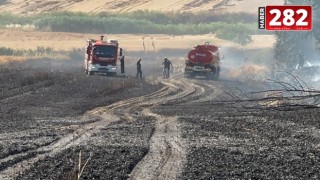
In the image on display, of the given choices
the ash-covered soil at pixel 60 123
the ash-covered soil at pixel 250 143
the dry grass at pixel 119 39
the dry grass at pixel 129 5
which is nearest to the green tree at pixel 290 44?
the dry grass at pixel 119 39

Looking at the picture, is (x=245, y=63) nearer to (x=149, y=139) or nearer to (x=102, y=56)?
(x=102, y=56)

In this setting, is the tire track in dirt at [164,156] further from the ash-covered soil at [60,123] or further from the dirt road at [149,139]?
the ash-covered soil at [60,123]

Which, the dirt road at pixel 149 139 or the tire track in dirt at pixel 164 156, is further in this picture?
the dirt road at pixel 149 139

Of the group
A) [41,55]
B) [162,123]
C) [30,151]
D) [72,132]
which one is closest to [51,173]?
[30,151]

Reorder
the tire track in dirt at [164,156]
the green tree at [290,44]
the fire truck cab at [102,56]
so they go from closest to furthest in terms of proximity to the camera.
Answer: the tire track in dirt at [164,156], the fire truck cab at [102,56], the green tree at [290,44]

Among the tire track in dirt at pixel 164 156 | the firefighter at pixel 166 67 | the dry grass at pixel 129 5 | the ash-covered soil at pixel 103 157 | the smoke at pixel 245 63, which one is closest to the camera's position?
the ash-covered soil at pixel 103 157

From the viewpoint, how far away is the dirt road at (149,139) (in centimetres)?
1357

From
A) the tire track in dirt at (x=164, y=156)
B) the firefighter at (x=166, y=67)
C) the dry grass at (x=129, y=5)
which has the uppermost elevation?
the dry grass at (x=129, y=5)

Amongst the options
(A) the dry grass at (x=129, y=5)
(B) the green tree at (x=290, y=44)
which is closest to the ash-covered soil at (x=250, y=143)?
(B) the green tree at (x=290, y=44)

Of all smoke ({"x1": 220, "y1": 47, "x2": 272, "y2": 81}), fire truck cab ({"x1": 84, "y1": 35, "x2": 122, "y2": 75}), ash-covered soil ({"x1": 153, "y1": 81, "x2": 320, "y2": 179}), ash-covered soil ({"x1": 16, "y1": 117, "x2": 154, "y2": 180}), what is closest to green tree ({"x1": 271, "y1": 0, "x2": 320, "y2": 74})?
smoke ({"x1": 220, "y1": 47, "x2": 272, "y2": 81})

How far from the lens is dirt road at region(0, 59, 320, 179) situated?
13.6 metres

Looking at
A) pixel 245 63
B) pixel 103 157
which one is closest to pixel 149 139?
pixel 103 157

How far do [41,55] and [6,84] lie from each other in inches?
1475

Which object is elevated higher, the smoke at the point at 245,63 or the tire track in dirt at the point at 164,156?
the tire track in dirt at the point at 164,156
